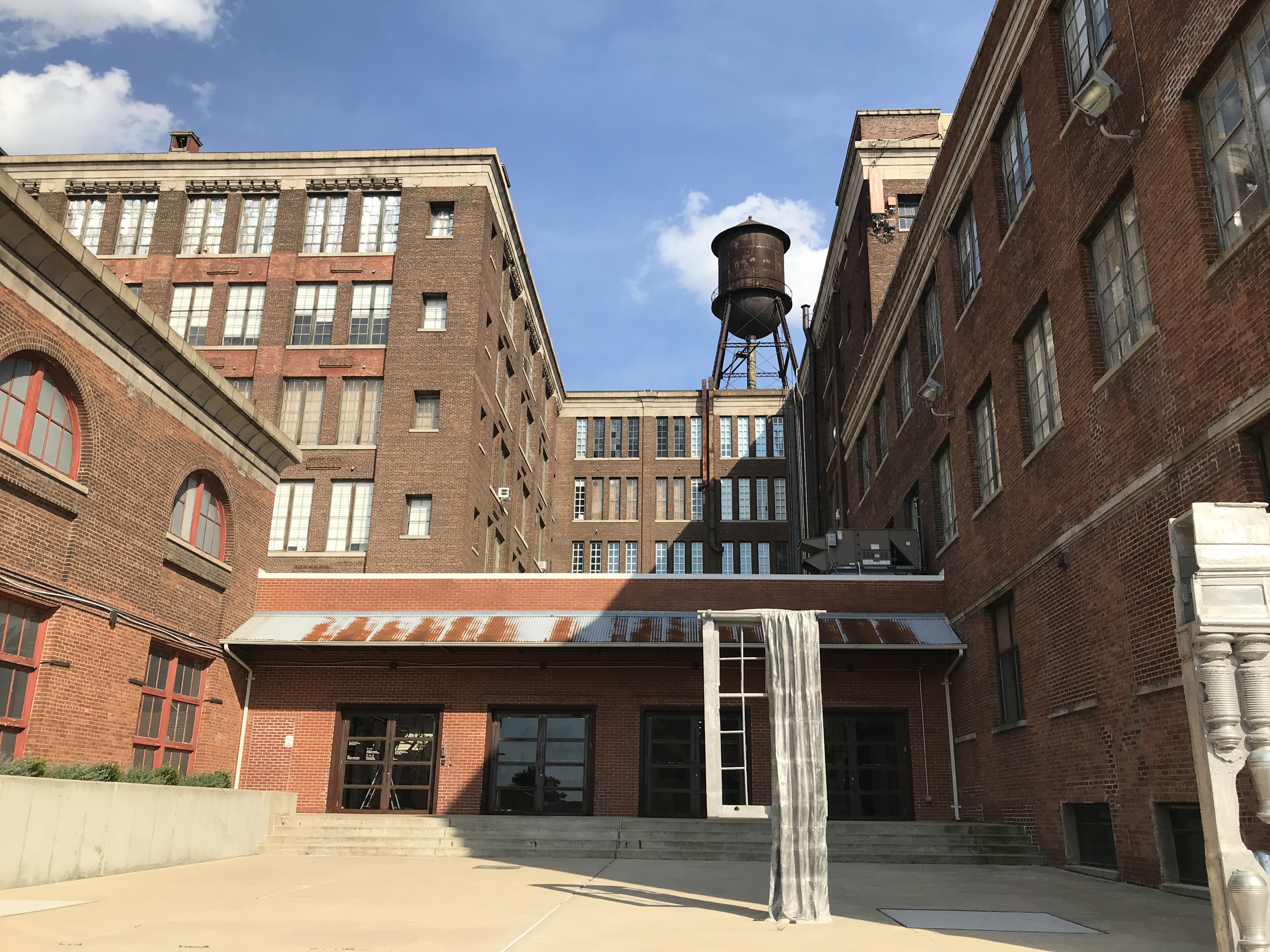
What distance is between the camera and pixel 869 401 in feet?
100

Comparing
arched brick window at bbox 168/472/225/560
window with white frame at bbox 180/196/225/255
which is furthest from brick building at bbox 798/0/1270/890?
window with white frame at bbox 180/196/225/255

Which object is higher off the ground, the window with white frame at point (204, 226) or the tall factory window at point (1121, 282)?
the window with white frame at point (204, 226)

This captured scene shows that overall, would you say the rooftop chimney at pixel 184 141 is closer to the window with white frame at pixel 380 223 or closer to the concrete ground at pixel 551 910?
the window with white frame at pixel 380 223

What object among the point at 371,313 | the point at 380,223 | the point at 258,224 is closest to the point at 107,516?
the point at 371,313

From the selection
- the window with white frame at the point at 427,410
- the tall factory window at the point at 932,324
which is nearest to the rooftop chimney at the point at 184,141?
→ the window with white frame at the point at 427,410

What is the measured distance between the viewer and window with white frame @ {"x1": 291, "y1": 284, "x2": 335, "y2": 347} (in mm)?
33719

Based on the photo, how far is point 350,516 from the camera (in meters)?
31.6

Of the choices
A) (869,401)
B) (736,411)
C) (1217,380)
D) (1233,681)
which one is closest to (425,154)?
(869,401)

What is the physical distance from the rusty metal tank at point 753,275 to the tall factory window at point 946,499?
2802cm

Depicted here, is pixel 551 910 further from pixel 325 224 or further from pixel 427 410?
pixel 325 224

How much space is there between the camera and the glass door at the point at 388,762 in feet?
71.1

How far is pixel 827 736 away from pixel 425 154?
2431 cm

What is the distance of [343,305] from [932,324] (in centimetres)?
1990

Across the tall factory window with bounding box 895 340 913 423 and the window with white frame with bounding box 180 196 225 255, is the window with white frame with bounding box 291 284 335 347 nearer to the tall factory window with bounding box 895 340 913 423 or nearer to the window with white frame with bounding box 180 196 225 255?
the window with white frame with bounding box 180 196 225 255
